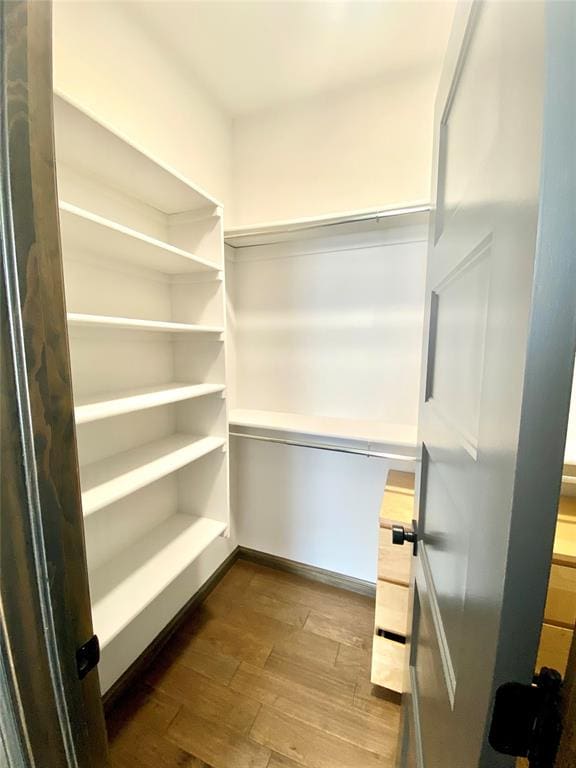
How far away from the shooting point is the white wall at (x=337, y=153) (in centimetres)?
154

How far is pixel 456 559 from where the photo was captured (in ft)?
1.66

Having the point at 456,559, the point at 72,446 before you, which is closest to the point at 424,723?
the point at 456,559

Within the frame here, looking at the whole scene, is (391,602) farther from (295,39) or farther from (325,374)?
(295,39)

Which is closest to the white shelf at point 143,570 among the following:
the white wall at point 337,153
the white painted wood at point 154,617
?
the white painted wood at point 154,617

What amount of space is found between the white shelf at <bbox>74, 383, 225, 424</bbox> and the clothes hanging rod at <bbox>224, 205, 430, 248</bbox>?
823 mm

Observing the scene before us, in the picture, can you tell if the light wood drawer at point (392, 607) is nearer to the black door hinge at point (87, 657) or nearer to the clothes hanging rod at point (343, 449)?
the clothes hanging rod at point (343, 449)

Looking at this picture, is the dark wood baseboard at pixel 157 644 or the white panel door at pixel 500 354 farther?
the dark wood baseboard at pixel 157 644

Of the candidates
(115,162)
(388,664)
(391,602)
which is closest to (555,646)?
(391,602)

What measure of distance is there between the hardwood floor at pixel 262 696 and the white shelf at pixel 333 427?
1.05 meters

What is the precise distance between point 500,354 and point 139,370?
1397mm

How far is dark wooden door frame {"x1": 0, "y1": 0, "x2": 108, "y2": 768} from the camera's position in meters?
0.39

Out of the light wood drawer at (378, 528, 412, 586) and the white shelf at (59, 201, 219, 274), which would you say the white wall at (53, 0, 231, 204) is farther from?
the light wood drawer at (378, 528, 412, 586)

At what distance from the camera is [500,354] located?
342mm

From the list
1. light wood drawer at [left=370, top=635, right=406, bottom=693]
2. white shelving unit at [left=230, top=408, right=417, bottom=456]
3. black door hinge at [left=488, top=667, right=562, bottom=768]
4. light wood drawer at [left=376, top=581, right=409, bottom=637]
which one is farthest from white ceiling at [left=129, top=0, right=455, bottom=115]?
light wood drawer at [left=370, top=635, right=406, bottom=693]
